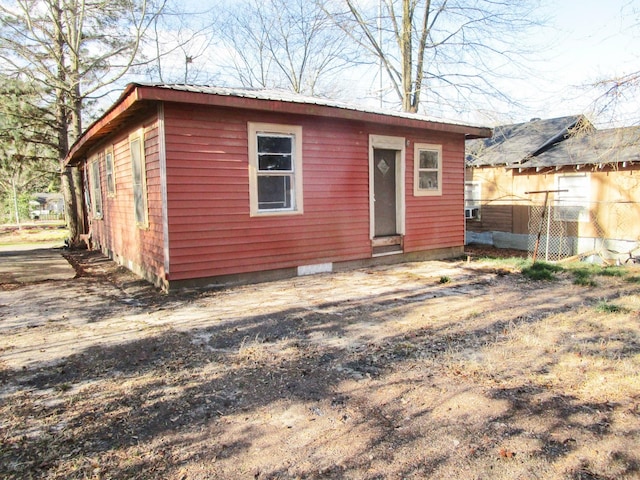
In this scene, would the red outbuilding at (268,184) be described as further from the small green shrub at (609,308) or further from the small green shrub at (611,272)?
the small green shrub at (609,308)

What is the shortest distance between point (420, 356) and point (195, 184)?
414 centimetres

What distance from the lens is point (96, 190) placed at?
11758mm

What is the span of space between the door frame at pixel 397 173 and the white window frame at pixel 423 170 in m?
0.33

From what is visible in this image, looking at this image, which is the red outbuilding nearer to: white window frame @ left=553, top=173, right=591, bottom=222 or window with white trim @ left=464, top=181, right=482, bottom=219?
white window frame @ left=553, top=173, right=591, bottom=222

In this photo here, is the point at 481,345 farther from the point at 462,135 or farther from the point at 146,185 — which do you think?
the point at 462,135

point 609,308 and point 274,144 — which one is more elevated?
point 274,144

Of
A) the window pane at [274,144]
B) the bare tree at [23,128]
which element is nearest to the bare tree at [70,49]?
the bare tree at [23,128]

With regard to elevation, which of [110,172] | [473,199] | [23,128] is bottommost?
[473,199]

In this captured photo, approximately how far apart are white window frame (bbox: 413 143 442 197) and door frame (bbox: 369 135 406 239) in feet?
1.09

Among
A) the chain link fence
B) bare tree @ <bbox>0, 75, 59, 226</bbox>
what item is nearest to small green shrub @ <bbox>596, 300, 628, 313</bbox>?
the chain link fence

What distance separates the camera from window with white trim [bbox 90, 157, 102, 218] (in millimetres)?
11336

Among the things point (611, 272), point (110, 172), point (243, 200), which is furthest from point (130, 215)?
point (611, 272)

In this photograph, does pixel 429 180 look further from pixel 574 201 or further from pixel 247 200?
pixel 574 201

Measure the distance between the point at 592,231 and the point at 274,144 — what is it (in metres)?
11.1
